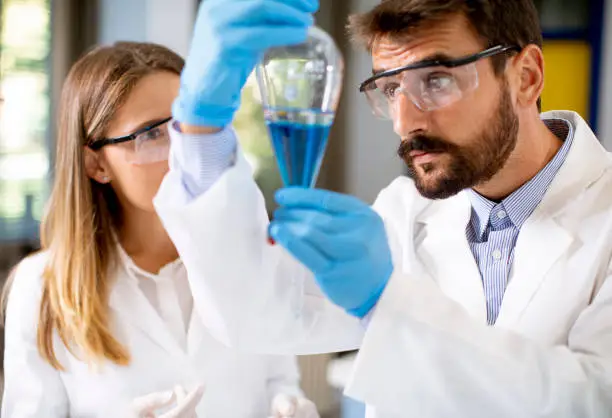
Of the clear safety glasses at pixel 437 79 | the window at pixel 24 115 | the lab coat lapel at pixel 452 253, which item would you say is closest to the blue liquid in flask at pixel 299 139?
the clear safety glasses at pixel 437 79

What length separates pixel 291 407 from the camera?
172 centimetres

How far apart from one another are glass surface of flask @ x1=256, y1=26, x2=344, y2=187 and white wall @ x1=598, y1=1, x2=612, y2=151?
4.05 metres

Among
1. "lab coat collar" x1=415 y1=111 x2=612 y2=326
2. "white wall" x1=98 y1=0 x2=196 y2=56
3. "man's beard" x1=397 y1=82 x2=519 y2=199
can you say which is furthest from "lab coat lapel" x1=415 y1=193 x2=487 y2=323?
"white wall" x1=98 y1=0 x2=196 y2=56

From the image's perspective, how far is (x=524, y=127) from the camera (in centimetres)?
143

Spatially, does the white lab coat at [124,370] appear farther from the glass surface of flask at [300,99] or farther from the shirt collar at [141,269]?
the glass surface of flask at [300,99]

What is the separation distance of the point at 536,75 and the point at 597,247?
41cm

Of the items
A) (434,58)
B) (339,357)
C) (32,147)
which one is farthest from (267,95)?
(32,147)

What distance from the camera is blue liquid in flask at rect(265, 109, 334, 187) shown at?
1017mm

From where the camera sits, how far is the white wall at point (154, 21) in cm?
428

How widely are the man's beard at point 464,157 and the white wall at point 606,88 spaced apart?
358 cm

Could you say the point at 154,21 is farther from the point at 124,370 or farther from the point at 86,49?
the point at 124,370

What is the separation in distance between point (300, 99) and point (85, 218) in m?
1.02

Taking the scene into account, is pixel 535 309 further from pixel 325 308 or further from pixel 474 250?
pixel 325 308

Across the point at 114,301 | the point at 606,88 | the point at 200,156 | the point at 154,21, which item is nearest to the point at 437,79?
the point at 200,156
